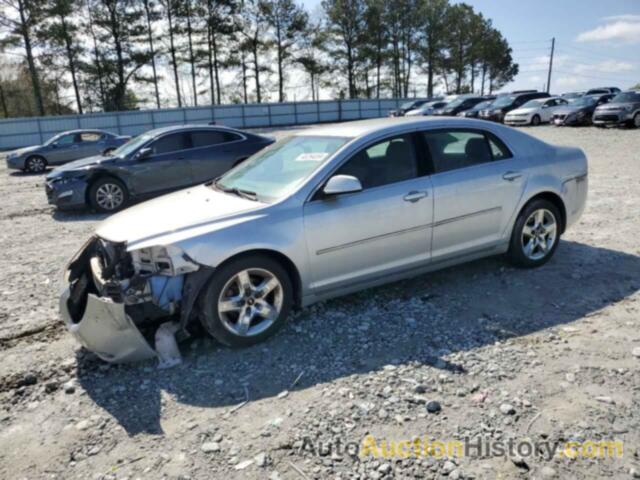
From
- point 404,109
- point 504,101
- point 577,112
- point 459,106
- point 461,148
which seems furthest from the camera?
point 404,109

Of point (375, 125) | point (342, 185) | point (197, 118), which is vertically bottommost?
point (197, 118)

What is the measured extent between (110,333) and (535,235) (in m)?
4.10

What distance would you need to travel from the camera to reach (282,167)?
14.6 ft

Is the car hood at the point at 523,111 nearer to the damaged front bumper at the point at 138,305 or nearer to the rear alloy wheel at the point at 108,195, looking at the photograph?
the rear alloy wheel at the point at 108,195

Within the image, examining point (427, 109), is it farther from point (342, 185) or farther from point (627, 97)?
point (342, 185)

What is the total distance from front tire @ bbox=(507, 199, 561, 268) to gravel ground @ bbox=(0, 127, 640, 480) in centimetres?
15

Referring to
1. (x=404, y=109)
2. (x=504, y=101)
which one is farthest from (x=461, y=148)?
(x=404, y=109)

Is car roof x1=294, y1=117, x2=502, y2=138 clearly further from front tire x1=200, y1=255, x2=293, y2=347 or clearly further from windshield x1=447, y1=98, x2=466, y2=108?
windshield x1=447, y1=98, x2=466, y2=108

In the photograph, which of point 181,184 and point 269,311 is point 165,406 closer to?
point 269,311

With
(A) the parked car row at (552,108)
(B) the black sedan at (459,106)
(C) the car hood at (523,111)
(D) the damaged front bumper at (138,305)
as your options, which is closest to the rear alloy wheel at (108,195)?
(D) the damaged front bumper at (138,305)

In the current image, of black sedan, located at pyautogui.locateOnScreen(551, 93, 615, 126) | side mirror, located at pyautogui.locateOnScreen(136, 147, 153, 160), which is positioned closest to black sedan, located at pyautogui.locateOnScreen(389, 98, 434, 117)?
black sedan, located at pyautogui.locateOnScreen(551, 93, 615, 126)

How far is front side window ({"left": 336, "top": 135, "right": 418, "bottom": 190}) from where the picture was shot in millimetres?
4164

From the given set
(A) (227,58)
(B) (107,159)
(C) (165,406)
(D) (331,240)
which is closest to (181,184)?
(B) (107,159)

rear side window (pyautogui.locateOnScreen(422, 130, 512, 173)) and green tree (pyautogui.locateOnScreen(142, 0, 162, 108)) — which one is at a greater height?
green tree (pyautogui.locateOnScreen(142, 0, 162, 108))
